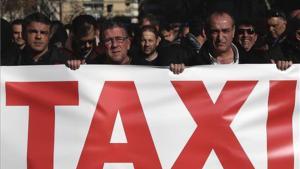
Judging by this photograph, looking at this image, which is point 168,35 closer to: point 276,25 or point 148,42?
point 276,25

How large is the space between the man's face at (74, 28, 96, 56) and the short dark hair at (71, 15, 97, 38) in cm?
4

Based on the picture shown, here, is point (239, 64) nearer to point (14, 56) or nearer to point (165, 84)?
point (165, 84)

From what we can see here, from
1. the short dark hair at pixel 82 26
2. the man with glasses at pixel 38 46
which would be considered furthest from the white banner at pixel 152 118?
the short dark hair at pixel 82 26

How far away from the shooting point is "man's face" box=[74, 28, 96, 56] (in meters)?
5.98

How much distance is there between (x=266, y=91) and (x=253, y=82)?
109mm

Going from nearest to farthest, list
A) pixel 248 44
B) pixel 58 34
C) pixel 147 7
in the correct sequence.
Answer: pixel 248 44 < pixel 58 34 < pixel 147 7

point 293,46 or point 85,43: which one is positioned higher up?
point 293,46

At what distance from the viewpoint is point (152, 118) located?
15.1ft

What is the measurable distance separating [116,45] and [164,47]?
2.68 ft

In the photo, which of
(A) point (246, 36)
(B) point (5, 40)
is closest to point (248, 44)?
(A) point (246, 36)

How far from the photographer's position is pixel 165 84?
15.2 ft

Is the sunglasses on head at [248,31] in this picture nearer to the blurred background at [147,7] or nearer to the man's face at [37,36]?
the man's face at [37,36]

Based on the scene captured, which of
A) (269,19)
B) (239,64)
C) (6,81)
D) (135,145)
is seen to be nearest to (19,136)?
(6,81)

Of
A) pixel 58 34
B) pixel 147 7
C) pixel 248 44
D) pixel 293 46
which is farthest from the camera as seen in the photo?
pixel 147 7
